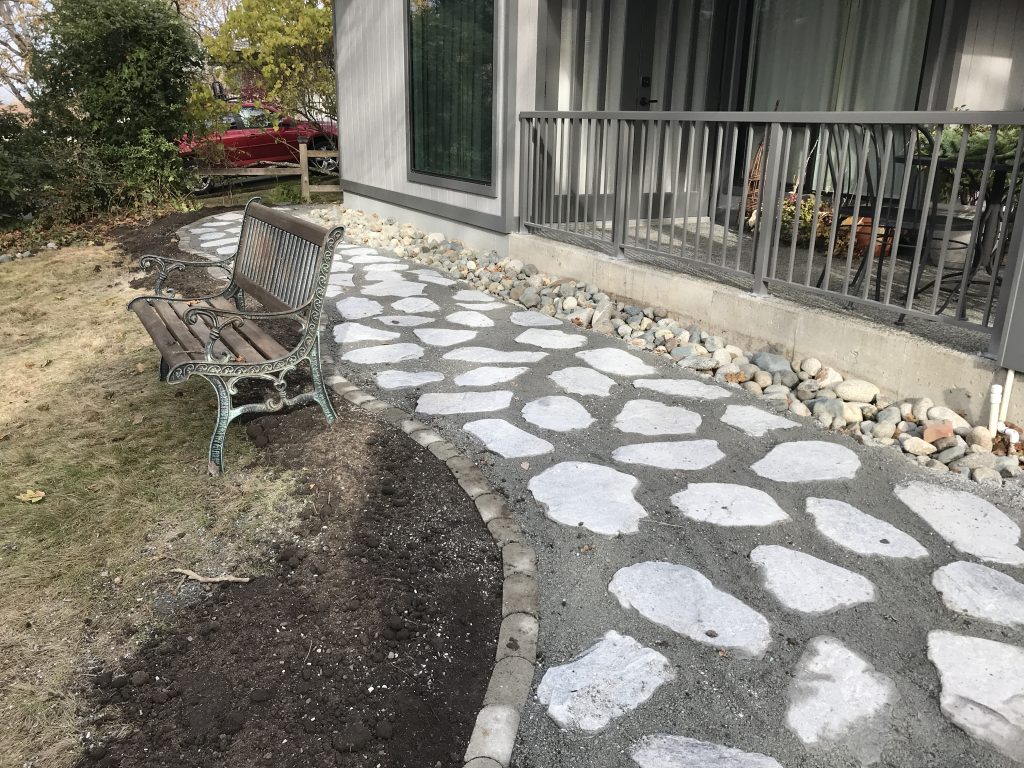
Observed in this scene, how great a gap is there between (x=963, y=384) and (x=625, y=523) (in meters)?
1.88

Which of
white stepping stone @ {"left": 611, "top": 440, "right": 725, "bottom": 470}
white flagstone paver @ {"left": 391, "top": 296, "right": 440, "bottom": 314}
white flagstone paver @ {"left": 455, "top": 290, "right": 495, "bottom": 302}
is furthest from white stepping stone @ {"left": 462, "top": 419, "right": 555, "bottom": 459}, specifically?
white flagstone paver @ {"left": 455, "top": 290, "right": 495, "bottom": 302}

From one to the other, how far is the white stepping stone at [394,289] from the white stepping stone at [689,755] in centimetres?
491

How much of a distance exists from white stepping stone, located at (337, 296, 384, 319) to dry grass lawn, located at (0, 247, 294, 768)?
140cm

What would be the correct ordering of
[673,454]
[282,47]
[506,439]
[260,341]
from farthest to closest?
[282,47]
[260,341]
[506,439]
[673,454]

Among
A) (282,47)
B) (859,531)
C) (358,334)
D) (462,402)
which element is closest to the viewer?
(859,531)

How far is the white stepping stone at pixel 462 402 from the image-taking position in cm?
404

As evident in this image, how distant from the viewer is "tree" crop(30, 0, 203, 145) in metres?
9.80

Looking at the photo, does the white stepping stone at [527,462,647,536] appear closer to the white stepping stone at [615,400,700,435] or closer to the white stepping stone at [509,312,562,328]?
the white stepping stone at [615,400,700,435]

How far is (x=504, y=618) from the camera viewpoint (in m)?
2.44

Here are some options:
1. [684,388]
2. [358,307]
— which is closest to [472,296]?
[358,307]

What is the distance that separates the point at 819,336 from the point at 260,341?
2991 mm

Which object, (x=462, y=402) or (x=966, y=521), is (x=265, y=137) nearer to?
(x=462, y=402)

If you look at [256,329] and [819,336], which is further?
[819,336]

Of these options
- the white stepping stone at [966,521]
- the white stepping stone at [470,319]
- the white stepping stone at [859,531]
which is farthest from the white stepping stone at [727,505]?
the white stepping stone at [470,319]
